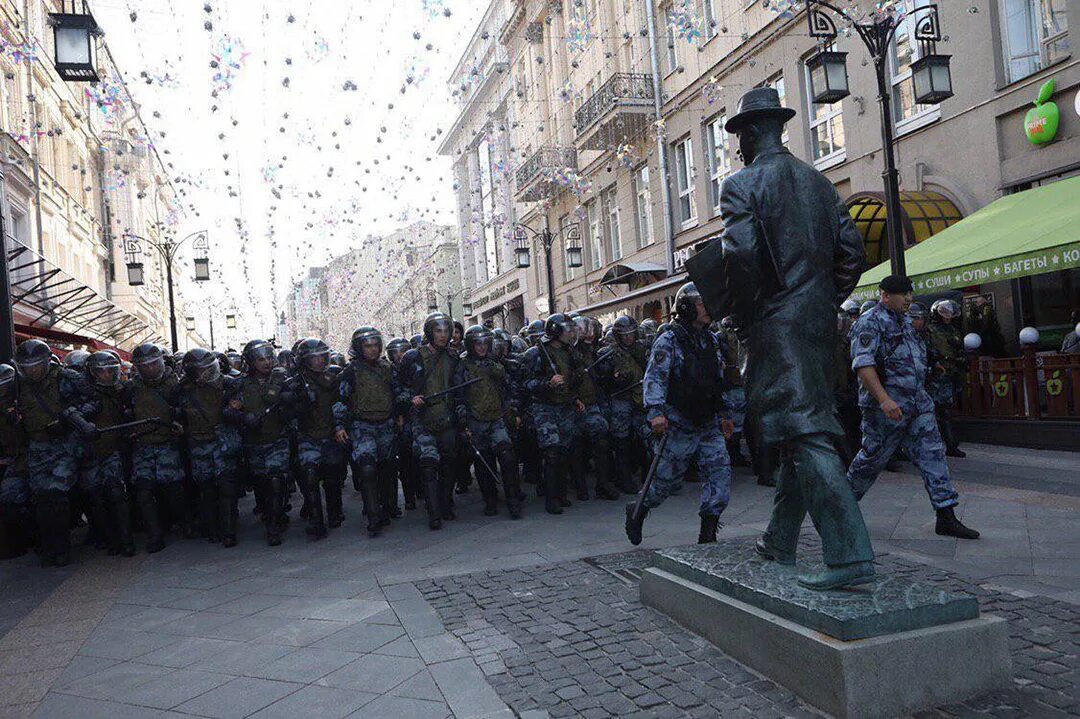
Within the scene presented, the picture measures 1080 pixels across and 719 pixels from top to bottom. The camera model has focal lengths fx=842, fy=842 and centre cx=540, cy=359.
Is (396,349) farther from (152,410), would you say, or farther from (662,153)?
(662,153)

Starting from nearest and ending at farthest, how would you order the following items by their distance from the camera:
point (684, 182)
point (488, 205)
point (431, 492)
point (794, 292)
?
point (794, 292) < point (431, 492) < point (684, 182) < point (488, 205)

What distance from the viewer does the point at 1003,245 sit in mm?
9984

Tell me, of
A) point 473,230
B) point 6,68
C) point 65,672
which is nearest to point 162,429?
point 65,672

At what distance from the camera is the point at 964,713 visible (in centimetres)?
304

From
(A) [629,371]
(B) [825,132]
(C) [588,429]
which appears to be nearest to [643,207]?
(B) [825,132]

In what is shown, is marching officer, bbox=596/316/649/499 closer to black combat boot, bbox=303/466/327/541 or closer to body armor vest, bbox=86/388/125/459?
black combat boot, bbox=303/466/327/541

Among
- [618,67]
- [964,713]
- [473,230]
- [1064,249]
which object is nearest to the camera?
[964,713]

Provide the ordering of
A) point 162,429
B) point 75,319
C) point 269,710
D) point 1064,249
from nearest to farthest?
point 269,710, point 162,429, point 1064,249, point 75,319

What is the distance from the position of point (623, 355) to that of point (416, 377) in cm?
229

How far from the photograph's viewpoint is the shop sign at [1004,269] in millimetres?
8828

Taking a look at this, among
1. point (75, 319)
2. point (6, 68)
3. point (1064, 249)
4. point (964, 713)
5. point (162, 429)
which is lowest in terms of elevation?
point (964, 713)

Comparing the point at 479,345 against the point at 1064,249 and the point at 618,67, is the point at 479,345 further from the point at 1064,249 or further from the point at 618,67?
the point at 618,67

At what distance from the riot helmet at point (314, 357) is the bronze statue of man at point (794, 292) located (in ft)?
17.0

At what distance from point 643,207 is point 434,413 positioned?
18.3 m
